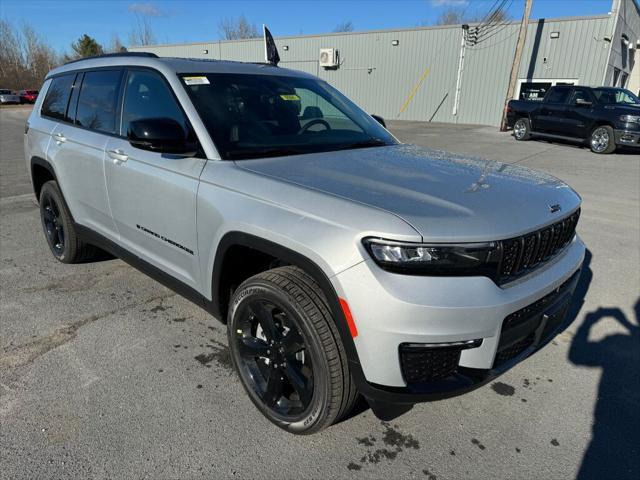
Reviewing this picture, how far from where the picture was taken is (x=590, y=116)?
13.1 m

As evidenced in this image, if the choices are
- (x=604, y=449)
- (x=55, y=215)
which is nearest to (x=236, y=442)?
(x=604, y=449)

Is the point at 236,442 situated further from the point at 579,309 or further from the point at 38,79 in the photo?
the point at 38,79

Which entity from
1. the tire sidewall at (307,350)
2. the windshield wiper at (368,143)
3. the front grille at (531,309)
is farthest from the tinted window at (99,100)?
the front grille at (531,309)

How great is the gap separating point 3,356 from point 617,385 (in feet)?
12.7

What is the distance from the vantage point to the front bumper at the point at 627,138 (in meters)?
12.4

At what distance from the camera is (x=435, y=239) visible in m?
1.79

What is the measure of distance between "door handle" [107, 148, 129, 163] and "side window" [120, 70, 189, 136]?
0.15m

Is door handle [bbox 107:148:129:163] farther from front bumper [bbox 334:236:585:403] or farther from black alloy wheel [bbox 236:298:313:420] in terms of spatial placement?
front bumper [bbox 334:236:585:403]

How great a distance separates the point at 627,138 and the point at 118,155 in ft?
45.0

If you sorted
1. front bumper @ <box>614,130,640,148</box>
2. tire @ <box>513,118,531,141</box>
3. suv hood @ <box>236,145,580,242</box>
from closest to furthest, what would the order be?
1. suv hood @ <box>236,145,580,242</box>
2. front bumper @ <box>614,130,640,148</box>
3. tire @ <box>513,118,531,141</box>

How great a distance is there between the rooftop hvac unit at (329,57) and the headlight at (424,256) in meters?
28.8

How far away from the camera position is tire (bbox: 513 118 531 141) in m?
15.2

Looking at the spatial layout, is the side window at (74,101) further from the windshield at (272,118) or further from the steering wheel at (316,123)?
the steering wheel at (316,123)

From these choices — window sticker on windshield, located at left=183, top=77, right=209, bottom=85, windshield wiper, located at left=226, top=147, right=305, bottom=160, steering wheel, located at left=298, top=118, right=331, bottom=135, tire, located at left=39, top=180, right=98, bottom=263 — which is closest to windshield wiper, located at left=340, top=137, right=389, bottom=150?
steering wheel, located at left=298, top=118, right=331, bottom=135
